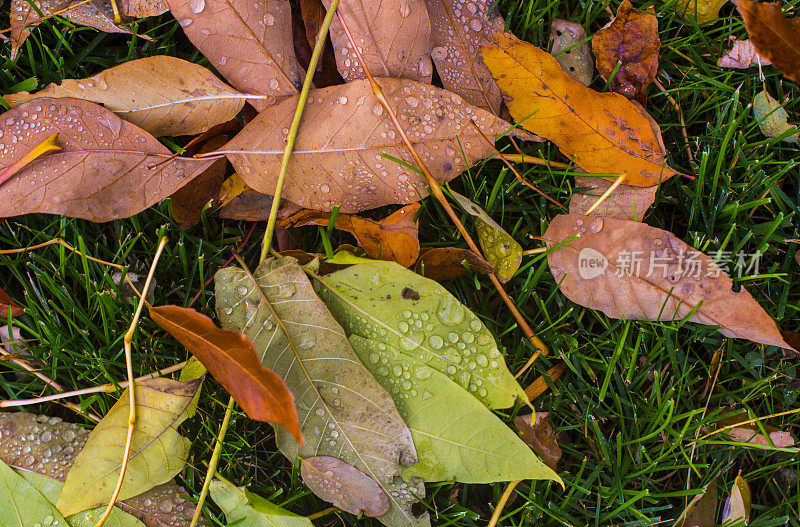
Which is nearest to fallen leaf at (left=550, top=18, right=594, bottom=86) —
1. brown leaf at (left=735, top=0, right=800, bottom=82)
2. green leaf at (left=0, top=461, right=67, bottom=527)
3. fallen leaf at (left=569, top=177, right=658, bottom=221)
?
fallen leaf at (left=569, top=177, right=658, bottom=221)

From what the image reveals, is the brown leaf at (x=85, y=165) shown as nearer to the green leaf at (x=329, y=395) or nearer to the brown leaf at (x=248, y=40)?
the brown leaf at (x=248, y=40)

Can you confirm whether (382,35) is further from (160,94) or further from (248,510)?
(248,510)

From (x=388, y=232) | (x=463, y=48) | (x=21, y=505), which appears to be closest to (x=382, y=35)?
(x=463, y=48)

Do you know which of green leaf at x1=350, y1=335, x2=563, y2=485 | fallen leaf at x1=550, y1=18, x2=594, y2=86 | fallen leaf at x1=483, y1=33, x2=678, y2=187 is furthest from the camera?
fallen leaf at x1=550, y1=18, x2=594, y2=86

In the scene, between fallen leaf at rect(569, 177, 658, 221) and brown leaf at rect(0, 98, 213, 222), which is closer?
brown leaf at rect(0, 98, 213, 222)

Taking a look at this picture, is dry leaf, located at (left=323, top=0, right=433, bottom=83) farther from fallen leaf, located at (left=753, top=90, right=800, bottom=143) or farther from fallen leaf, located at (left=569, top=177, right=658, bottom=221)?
fallen leaf, located at (left=753, top=90, right=800, bottom=143)

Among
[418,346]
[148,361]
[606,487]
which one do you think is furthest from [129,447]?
[606,487]

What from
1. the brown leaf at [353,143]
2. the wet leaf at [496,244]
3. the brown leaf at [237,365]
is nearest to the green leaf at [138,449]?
the brown leaf at [237,365]

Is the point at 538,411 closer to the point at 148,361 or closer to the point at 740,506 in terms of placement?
the point at 740,506
